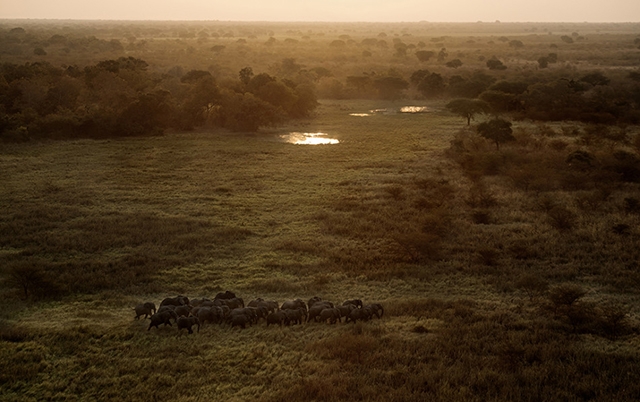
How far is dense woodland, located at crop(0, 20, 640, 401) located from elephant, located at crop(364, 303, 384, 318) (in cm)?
30

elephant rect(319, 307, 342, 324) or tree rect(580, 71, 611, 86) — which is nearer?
elephant rect(319, 307, 342, 324)

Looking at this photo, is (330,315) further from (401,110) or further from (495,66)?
(495,66)

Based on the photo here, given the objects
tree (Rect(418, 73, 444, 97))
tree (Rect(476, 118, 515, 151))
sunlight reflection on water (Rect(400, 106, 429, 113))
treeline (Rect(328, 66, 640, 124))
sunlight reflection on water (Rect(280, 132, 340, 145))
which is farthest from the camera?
tree (Rect(418, 73, 444, 97))

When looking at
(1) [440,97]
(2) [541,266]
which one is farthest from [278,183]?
(1) [440,97]

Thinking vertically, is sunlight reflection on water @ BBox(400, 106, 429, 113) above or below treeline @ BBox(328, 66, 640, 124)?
below

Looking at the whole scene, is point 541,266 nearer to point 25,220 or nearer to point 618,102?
point 25,220

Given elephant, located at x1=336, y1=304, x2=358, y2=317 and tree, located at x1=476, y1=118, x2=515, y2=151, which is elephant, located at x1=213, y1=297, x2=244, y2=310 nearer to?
elephant, located at x1=336, y1=304, x2=358, y2=317

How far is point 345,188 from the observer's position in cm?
2892

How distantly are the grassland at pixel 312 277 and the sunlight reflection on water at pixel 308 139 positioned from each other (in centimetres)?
624

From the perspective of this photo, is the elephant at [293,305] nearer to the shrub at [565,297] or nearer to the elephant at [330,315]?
the elephant at [330,315]

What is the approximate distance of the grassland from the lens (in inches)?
446

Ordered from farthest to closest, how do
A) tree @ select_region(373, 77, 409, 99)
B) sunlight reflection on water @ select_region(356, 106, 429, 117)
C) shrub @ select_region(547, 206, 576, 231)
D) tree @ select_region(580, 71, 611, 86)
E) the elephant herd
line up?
tree @ select_region(373, 77, 409, 99) < tree @ select_region(580, 71, 611, 86) < sunlight reflection on water @ select_region(356, 106, 429, 117) < shrub @ select_region(547, 206, 576, 231) < the elephant herd

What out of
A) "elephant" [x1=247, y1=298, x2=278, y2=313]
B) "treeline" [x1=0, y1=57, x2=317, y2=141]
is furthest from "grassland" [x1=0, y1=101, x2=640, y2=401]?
"treeline" [x1=0, y1=57, x2=317, y2=141]

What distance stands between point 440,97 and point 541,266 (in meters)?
51.6
